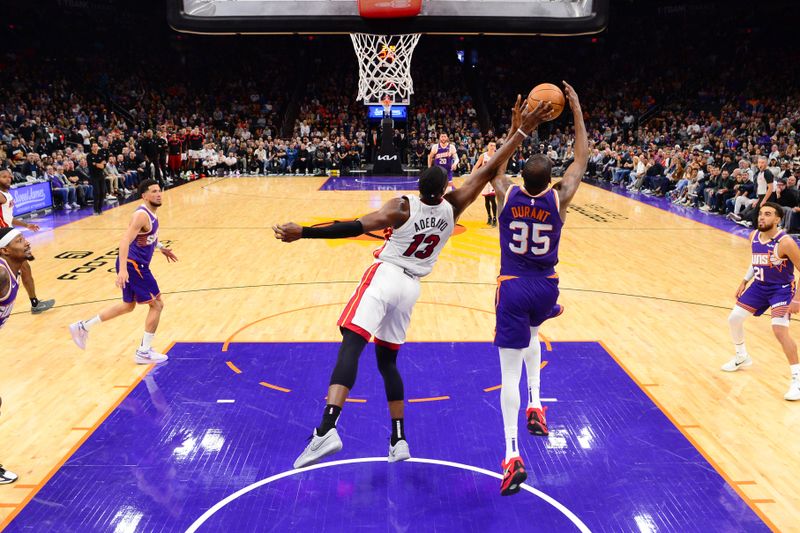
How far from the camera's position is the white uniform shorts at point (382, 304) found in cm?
404

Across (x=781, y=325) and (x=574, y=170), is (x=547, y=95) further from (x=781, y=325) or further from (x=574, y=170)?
(x=781, y=325)

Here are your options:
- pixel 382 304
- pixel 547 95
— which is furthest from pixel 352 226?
pixel 547 95

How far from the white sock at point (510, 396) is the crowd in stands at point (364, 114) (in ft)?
37.7

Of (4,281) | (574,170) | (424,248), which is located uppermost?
(574,170)

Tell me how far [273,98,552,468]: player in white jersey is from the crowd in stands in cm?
1153

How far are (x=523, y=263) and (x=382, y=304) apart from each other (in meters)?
0.92

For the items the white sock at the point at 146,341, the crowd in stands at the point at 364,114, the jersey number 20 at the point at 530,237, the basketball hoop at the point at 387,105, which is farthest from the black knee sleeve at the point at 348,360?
the basketball hoop at the point at 387,105

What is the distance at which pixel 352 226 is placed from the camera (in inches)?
142

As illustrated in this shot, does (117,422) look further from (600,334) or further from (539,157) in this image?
(600,334)

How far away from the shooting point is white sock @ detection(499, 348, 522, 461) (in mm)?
4086

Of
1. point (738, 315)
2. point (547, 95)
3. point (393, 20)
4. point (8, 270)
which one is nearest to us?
point (8, 270)

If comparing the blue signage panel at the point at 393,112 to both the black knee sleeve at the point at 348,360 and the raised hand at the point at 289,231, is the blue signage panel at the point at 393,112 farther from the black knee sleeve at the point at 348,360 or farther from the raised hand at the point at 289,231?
the raised hand at the point at 289,231

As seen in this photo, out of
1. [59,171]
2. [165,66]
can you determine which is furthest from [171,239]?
[165,66]

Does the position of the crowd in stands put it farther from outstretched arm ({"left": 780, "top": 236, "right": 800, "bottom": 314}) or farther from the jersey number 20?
the jersey number 20
